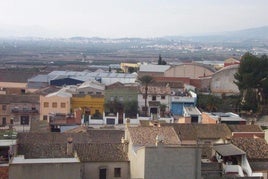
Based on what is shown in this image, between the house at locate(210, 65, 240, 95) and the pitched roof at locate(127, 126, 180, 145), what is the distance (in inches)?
932

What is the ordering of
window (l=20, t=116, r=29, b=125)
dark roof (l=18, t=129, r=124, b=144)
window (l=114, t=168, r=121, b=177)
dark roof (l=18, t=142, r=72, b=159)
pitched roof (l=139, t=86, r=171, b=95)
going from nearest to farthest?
dark roof (l=18, t=142, r=72, b=159) → window (l=114, t=168, r=121, b=177) → dark roof (l=18, t=129, r=124, b=144) → window (l=20, t=116, r=29, b=125) → pitched roof (l=139, t=86, r=171, b=95)

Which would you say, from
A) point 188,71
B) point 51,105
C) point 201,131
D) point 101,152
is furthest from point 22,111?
point 188,71

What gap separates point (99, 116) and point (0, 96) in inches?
279

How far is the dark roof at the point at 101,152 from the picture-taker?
1898cm

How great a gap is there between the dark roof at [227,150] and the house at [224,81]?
23.1 m

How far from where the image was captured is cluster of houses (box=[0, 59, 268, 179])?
17.0m

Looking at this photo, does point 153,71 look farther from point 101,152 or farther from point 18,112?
point 101,152

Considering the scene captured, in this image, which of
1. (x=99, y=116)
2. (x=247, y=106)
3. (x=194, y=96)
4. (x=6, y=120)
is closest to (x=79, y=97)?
(x=99, y=116)

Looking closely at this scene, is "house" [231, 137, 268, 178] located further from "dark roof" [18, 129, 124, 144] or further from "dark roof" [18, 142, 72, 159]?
"dark roof" [18, 142, 72, 159]

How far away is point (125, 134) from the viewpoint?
21.8 meters

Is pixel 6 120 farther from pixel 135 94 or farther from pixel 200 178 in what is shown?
pixel 200 178

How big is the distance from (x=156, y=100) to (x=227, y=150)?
651 inches

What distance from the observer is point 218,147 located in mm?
20625

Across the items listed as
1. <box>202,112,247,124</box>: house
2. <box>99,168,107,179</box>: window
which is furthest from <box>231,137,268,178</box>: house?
<box>202,112,247,124</box>: house
